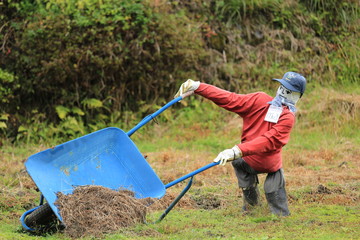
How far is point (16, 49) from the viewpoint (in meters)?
10.6

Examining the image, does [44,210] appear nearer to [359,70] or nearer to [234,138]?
[234,138]

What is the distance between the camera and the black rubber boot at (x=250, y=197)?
629cm

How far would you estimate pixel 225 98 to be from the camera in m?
5.98

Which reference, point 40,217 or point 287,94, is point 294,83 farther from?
point 40,217

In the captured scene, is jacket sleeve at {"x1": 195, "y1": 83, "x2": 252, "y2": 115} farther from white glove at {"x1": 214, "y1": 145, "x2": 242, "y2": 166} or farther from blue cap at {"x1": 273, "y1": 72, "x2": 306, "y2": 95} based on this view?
white glove at {"x1": 214, "y1": 145, "x2": 242, "y2": 166}

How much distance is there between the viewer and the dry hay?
522cm

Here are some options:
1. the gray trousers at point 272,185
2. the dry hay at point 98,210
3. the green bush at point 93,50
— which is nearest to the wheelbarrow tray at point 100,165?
the dry hay at point 98,210

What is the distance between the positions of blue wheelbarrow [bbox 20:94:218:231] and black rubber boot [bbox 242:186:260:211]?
96cm

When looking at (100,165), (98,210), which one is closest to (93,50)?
(100,165)

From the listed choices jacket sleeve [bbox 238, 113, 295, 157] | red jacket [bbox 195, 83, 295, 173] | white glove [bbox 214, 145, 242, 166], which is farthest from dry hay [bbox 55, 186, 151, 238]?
red jacket [bbox 195, 83, 295, 173]

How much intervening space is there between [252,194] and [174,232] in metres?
1.20

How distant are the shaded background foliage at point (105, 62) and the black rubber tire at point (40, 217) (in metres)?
4.87

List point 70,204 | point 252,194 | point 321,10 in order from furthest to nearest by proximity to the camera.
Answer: point 321,10 < point 252,194 < point 70,204

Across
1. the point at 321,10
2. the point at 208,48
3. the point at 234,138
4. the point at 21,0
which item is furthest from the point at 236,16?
the point at 21,0
